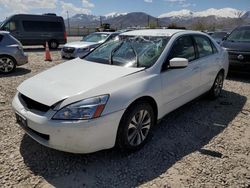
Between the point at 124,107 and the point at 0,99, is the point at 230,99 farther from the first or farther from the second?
the point at 0,99

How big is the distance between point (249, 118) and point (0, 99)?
515cm

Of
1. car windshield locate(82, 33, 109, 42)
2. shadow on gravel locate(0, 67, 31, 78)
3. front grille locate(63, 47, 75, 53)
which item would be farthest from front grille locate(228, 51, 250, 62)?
shadow on gravel locate(0, 67, 31, 78)

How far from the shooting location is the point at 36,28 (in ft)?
54.0

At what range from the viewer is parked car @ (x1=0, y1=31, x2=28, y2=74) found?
8164mm

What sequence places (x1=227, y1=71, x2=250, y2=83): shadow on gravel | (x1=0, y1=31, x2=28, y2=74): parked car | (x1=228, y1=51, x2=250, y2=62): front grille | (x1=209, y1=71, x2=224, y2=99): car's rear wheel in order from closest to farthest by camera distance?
(x1=209, y1=71, x2=224, y2=99): car's rear wheel < (x1=228, y1=51, x2=250, y2=62): front grille < (x1=227, y1=71, x2=250, y2=83): shadow on gravel < (x1=0, y1=31, x2=28, y2=74): parked car

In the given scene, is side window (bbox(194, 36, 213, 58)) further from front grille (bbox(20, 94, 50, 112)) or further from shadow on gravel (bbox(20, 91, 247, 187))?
front grille (bbox(20, 94, 50, 112))

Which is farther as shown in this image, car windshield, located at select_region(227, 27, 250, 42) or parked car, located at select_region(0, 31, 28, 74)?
car windshield, located at select_region(227, 27, 250, 42)

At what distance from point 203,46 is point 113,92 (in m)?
2.82

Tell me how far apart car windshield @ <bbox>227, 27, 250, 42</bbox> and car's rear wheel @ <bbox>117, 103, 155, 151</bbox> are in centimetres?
635

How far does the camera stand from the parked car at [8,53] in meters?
8.16

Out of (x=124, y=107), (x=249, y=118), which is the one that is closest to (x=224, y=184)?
(x=124, y=107)

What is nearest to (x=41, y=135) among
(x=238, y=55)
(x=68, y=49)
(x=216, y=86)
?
(x=216, y=86)

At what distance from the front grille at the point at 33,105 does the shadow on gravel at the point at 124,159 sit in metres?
0.67

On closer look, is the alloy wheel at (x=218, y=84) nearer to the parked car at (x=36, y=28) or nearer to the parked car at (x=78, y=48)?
A: the parked car at (x=78, y=48)
